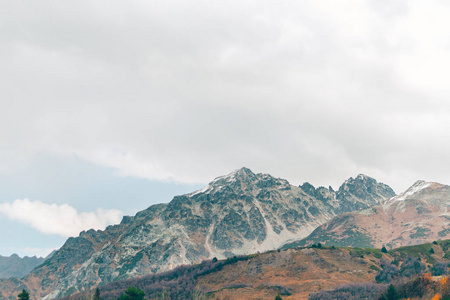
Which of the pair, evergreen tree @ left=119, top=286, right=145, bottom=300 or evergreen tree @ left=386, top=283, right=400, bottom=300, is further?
evergreen tree @ left=386, top=283, right=400, bottom=300

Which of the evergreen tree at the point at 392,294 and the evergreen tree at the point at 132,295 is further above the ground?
the evergreen tree at the point at 132,295

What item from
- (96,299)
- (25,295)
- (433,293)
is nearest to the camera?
(25,295)

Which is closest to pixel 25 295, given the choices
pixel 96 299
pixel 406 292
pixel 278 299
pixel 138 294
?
pixel 96 299

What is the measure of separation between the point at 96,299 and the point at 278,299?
9983 cm

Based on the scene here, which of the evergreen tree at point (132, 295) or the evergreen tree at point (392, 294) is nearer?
the evergreen tree at point (132, 295)

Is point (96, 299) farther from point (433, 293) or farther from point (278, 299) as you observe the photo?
Answer: point (433, 293)

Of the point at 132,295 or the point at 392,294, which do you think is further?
the point at 132,295

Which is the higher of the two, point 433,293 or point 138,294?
point 138,294

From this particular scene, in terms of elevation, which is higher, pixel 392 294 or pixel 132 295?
pixel 132 295

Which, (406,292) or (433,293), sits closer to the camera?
(433,293)

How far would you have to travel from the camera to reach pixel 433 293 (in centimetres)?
18150

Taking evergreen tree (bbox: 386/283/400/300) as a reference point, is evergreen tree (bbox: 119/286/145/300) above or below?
above

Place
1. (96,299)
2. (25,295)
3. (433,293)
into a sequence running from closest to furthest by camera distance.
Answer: (25,295), (433,293), (96,299)

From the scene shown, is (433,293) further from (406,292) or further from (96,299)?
(96,299)
